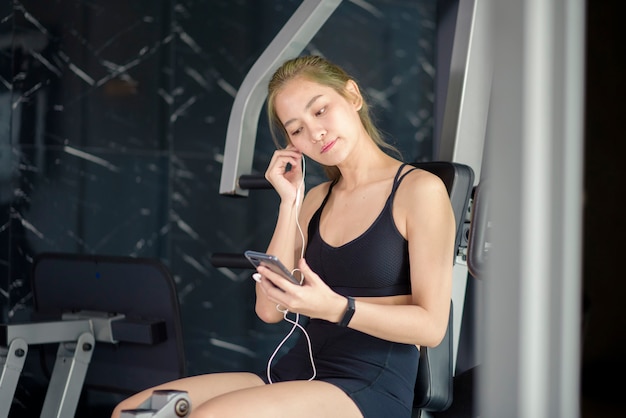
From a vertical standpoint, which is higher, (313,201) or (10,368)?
(313,201)

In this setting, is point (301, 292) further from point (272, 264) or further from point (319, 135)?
point (319, 135)

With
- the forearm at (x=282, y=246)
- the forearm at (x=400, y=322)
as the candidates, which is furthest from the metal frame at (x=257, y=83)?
the forearm at (x=400, y=322)

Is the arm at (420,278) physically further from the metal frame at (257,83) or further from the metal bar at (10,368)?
the metal bar at (10,368)

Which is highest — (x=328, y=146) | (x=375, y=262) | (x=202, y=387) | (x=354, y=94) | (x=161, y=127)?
(x=161, y=127)

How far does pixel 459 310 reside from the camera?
1909mm

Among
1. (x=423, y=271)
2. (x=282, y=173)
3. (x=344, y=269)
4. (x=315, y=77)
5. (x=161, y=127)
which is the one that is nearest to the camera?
(x=423, y=271)

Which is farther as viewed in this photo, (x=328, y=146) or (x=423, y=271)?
(x=328, y=146)

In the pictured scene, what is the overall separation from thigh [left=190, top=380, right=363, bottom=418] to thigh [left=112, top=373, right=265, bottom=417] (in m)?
0.17

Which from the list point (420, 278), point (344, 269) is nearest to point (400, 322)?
point (420, 278)

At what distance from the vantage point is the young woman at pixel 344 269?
139 centimetres

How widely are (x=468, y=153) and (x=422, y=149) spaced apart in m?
2.00

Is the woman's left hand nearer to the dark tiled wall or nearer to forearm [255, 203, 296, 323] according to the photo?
forearm [255, 203, 296, 323]

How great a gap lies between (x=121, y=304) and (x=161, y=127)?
1.43 m

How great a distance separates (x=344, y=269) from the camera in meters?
1.67
